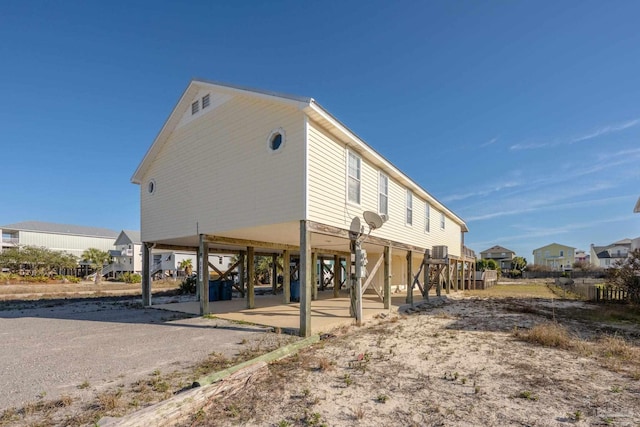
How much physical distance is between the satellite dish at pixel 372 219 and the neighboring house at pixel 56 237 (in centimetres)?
6114

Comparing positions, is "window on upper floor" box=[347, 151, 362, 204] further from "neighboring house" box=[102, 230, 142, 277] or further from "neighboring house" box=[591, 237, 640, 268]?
"neighboring house" box=[591, 237, 640, 268]

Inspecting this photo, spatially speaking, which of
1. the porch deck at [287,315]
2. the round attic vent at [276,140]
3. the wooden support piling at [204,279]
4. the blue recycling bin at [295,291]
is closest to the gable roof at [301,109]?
the round attic vent at [276,140]

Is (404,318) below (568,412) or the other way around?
below

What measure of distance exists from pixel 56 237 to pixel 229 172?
62.9 m

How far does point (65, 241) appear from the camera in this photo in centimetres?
5769

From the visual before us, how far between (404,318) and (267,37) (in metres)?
12.5

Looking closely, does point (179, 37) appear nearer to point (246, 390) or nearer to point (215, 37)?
point (215, 37)

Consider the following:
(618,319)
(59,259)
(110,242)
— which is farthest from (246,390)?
(110,242)

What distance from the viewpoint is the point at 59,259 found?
1741 inches

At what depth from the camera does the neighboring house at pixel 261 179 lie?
8.34m

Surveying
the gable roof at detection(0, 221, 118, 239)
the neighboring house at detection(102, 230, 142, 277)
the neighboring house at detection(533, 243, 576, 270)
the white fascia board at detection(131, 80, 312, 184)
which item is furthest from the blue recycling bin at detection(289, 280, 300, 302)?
the neighboring house at detection(533, 243, 576, 270)

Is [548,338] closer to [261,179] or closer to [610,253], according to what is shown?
[261,179]

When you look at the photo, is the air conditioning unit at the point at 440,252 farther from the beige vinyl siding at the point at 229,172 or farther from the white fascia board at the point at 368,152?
the beige vinyl siding at the point at 229,172

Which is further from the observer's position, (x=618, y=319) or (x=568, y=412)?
(x=618, y=319)
